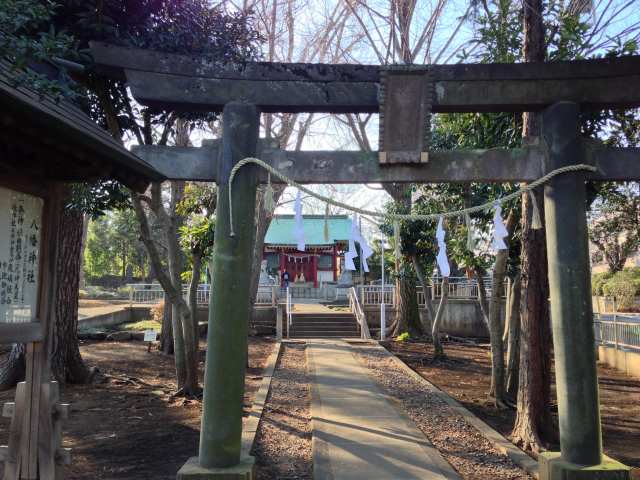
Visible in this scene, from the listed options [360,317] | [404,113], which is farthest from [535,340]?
[360,317]

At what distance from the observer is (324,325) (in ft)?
66.7

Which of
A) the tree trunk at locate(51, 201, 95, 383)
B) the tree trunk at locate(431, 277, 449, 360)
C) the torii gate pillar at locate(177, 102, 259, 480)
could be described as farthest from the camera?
the tree trunk at locate(431, 277, 449, 360)

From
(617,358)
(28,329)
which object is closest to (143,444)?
(28,329)

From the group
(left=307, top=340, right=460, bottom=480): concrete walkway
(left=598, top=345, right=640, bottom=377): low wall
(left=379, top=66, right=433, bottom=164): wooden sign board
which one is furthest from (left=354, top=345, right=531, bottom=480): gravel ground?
(left=598, top=345, right=640, bottom=377): low wall

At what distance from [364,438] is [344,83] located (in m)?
4.43

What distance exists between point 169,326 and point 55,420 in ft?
34.9

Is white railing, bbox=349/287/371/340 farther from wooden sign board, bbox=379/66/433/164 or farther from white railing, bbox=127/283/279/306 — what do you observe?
wooden sign board, bbox=379/66/433/164

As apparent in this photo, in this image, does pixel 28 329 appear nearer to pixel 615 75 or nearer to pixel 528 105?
pixel 528 105

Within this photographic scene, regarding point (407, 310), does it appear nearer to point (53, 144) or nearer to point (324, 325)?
point (324, 325)

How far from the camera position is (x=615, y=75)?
16.5 ft

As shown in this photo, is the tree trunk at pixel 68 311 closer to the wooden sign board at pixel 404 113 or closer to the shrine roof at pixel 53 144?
the shrine roof at pixel 53 144

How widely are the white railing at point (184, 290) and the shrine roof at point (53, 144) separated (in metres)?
17.6

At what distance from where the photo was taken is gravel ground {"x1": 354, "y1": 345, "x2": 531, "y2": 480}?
18.9 ft

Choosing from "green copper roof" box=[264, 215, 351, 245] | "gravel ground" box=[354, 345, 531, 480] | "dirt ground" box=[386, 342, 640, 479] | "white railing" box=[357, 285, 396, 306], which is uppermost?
"green copper roof" box=[264, 215, 351, 245]
